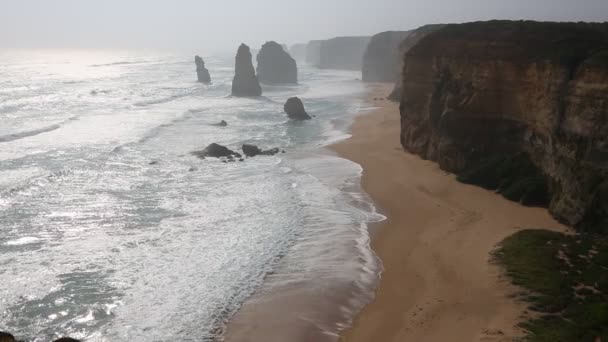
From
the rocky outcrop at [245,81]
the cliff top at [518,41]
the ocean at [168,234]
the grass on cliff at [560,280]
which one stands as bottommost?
the ocean at [168,234]

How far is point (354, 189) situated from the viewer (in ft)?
97.6

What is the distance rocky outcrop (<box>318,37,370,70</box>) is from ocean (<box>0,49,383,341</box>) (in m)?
124

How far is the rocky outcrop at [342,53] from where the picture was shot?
169 m

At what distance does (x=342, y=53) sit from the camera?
553ft

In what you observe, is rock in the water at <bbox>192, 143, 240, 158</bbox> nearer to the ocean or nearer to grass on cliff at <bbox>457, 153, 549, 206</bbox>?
the ocean

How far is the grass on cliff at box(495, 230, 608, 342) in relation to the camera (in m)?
13.8

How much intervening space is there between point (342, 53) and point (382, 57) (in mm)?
58816

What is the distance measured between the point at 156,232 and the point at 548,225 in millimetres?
16778

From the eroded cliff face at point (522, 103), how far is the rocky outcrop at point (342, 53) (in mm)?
134491

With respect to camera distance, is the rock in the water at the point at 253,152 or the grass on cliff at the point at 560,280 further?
the rock in the water at the point at 253,152

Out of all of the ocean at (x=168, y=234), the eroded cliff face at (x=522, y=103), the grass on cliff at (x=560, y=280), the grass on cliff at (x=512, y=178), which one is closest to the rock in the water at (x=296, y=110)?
the ocean at (x=168, y=234)

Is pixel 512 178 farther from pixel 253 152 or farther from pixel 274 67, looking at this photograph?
pixel 274 67

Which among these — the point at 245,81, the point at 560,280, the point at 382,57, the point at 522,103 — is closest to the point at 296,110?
the point at 245,81

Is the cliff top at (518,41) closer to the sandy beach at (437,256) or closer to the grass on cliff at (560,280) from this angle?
the sandy beach at (437,256)
